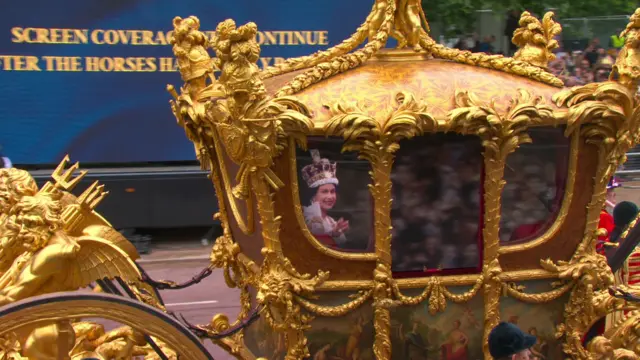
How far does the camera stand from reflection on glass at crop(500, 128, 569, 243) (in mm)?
4031

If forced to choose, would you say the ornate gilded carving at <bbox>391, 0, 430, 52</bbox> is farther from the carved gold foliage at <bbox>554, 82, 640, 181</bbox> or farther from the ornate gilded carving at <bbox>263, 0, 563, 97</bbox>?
the carved gold foliage at <bbox>554, 82, 640, 181</bbox>

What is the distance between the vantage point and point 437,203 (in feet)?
13.1

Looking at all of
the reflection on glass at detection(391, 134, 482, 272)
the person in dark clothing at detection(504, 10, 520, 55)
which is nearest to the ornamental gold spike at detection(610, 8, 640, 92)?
the reflection on glass at detection(391, 134, 482, 272)

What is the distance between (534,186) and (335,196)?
3.35ft

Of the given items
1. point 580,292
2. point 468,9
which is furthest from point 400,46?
point 468,9

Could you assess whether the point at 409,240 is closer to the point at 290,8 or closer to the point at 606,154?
the point at 606,154

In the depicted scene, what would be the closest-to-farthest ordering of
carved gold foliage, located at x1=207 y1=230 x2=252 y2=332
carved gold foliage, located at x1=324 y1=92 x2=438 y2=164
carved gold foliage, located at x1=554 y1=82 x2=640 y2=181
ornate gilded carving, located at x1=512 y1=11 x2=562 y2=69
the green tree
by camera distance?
carved gold foliage, located at x1=324 y1=92 x2=438 y2=164 < carved gold foliage, located at x1=554 y1=82 x2=640 y2=181 < carved gold foliage, located at x1=207 y1=230 x2=252 y2=332 < ornate gilded carving, located at x1=512 y1=11 x2=562 y2=69 < the green tree

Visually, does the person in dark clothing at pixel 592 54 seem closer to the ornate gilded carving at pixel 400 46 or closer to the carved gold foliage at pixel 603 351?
the ornate gilded carving at pixel 400 46

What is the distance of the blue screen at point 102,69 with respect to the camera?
875 cm

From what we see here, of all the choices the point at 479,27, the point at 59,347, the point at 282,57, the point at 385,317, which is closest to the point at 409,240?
the point at 385,317

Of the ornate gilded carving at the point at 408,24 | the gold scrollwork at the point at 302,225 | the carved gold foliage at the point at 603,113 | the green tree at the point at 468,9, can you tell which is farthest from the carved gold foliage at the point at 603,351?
the green tree at the point at 468,9

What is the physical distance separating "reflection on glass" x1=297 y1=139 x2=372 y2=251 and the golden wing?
0.90 m

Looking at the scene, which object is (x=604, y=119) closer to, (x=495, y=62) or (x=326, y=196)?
(x=495, y=62)

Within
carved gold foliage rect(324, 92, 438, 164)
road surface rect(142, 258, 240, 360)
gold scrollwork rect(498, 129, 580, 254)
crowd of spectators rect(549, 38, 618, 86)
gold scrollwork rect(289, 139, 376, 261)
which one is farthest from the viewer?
crowd of spectators rect(549, 38, 618, 86)
